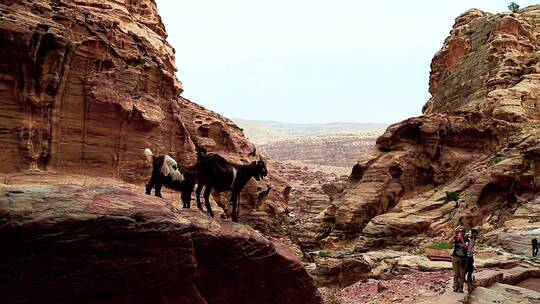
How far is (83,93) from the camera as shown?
92.0 feet

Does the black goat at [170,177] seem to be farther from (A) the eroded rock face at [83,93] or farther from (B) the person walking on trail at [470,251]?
(A) the eroded rock face at [83,93]

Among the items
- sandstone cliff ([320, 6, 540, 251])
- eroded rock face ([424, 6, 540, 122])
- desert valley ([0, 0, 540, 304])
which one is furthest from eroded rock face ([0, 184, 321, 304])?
eroded rock face ([424, 6, 540, 122])

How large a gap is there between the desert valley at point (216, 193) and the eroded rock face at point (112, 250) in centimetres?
2

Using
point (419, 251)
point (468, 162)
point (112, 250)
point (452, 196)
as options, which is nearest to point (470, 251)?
point (419, 251)

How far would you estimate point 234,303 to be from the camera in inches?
329

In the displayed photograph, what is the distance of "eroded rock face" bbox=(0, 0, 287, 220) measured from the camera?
25.0m

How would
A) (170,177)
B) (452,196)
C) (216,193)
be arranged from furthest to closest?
(216,193) < (452,196) < (170,177)

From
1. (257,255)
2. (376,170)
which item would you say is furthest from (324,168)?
(257,255)

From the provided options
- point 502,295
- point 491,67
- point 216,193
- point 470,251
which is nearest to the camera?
point 470,251

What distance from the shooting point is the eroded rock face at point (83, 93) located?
25.0m

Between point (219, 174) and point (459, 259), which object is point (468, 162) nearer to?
point (459, 259)

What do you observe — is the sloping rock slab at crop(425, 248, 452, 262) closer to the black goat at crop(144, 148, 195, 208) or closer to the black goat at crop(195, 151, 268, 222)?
the black goat at crop(195, 151, 268, 222)

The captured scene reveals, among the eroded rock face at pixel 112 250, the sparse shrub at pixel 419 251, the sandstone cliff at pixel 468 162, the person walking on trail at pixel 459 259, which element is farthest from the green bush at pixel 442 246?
the eroded rock face at pixel 112 250

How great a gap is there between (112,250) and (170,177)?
3.09 metres
